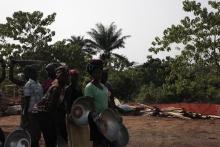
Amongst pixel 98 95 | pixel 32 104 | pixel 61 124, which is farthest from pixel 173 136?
pixel 98 95

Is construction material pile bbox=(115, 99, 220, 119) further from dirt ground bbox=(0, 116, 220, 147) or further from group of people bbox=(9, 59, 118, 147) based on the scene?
group of people bbox=(9, 59, 118, 147)

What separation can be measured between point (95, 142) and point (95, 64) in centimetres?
107

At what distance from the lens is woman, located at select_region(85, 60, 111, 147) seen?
7.24 metres

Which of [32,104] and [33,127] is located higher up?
[32,104]

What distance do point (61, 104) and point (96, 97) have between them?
728 mm

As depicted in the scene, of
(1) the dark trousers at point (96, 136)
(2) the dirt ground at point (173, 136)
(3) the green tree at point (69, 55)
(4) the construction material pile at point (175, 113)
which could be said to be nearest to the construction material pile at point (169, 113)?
(4) the construction material pile at point (175, 113)

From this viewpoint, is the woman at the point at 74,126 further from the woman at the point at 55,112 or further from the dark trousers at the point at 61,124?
the dark trousers at the point at 61,124

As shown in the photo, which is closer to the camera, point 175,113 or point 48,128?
point 48,128

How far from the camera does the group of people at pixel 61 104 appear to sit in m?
7.38

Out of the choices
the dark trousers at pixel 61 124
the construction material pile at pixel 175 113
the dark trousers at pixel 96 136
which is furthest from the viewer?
the construction material pile at pixel 175 113

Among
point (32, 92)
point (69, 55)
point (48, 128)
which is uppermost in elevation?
point (69, 55)

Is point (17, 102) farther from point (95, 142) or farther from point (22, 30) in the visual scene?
point (95, 142)

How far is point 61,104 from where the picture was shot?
25.8ft

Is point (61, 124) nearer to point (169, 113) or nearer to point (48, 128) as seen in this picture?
point (48, 128)
